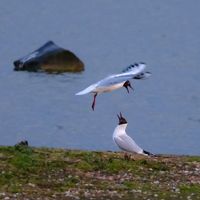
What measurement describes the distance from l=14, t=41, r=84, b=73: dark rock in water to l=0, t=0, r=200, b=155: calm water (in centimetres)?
27

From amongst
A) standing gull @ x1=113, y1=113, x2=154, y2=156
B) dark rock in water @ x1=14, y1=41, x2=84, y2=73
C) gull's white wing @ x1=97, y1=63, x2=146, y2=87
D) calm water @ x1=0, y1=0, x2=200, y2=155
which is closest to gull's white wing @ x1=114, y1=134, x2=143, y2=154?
standing gull @ x1=113, y1=113, x2=154, y2=156

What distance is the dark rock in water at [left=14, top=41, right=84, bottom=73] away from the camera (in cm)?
2677

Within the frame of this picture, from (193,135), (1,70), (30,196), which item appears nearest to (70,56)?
(1,70)

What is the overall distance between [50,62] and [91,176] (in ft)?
47.1

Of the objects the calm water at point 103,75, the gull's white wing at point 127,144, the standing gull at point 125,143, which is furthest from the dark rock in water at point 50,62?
the gull's white wing at point 127,144

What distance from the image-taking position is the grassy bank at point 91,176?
12.1 metres

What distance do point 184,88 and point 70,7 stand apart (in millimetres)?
12345

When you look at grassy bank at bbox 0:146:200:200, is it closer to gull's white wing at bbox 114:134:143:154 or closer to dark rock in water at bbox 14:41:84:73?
gull's white wing at bbox 114:134:143:154

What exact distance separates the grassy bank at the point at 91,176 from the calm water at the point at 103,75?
18.9 feet

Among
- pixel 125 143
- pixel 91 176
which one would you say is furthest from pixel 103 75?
pixel 91 176

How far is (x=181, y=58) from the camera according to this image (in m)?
28.9

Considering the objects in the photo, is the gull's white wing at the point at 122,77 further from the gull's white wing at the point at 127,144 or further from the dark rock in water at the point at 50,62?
the dark rock in water at the point at 50,62

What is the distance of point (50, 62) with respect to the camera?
88.4 feet

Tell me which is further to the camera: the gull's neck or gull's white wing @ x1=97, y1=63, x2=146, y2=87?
the gull's neck
